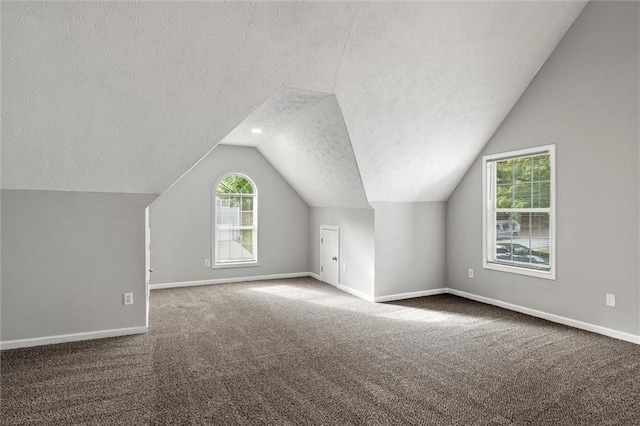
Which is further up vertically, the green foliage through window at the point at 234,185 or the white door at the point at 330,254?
the green foliage through window at the point at 234,185

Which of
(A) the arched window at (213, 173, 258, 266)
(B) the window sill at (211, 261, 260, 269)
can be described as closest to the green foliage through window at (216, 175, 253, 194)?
(A) the arched window at (213, 173, 258, 266)

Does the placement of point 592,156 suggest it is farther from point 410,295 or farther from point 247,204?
point 247,204

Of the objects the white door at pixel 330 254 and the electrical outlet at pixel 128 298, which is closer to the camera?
the electrical outlet at pixel 128 298

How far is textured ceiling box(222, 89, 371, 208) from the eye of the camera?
4176 millimetres

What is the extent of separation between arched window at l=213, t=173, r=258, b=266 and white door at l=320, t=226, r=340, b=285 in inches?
47.4

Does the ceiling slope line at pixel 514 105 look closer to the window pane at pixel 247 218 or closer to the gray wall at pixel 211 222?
the gray wall at pixel 211 222

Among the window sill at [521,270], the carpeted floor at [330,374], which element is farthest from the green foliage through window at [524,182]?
the carpeted floor at [330,374]

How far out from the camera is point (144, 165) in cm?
371

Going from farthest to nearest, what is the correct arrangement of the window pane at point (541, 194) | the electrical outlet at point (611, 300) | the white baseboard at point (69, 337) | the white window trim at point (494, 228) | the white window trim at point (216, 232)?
the white window trim at point (216, 232)
the window pane at point (541, 194)
the white window trim at point (494, 228)
the electrical outlet at point (611, 300)
the white baseboard at point (69, 337)

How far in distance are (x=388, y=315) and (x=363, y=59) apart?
285cm

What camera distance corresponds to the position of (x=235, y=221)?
22.5ft

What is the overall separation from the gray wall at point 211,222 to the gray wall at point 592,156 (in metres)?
3.84

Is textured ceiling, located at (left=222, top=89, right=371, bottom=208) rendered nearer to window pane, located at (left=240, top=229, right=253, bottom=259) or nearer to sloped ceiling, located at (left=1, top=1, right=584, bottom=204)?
sloped ceiling, located at (left=1, top=1, right=584, bottom=204)

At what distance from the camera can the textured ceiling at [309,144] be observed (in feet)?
13.7
